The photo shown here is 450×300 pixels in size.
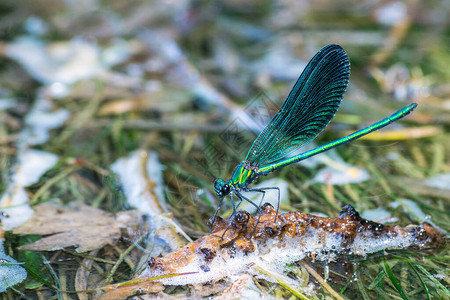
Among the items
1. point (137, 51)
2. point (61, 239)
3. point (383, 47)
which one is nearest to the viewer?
point (61, 239)

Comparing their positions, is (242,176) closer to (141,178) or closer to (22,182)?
(141,178)

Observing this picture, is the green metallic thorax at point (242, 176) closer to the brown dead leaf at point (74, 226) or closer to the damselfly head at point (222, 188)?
the damselfly head at point (222, 188)

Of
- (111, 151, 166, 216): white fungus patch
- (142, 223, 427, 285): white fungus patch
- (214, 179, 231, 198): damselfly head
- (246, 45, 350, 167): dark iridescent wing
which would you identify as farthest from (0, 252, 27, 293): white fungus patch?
(246, 45, 350, 167): dark iridescent wing

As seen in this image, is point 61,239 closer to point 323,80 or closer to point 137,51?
point 323,80

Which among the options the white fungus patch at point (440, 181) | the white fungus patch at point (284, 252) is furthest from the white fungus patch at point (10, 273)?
the white fungus patch at point (440, 181)

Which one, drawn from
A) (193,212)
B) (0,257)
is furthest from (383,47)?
(0,257)

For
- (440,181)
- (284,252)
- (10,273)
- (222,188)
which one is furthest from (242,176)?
(440,181)
